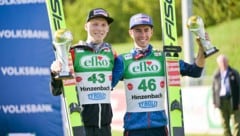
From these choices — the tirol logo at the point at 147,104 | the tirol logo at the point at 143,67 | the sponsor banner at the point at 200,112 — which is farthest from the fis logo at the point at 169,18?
the sponsor banner at the point at 200,112

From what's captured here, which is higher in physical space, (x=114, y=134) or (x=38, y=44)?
(x=38, y=44)

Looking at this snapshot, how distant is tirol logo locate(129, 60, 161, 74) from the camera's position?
24.8 ft

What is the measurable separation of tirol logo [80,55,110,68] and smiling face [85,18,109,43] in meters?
0.15

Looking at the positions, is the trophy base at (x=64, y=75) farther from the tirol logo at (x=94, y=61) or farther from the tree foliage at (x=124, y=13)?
the tree foliage at (x=124, y=13)

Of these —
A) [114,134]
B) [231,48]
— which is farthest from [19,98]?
[231,48]

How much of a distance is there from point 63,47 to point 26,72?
2987 millimetres

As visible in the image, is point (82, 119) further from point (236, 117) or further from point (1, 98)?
point (236, 117)

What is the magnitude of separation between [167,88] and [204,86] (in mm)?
8174

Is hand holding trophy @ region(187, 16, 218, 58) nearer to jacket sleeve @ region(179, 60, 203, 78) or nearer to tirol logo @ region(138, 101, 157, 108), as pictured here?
jacket sleeve @ region(179, 60, 203, 78)

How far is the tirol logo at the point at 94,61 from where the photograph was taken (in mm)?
7422

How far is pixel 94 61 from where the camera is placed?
742 centimetres

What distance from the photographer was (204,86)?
15.7m

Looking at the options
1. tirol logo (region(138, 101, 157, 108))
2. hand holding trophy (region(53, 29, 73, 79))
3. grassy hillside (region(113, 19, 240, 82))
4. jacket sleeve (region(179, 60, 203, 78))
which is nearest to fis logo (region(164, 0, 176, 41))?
jacket sleeve (region(179, 60, 203, 78))

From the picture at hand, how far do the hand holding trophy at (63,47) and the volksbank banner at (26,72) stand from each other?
9.25 ft
